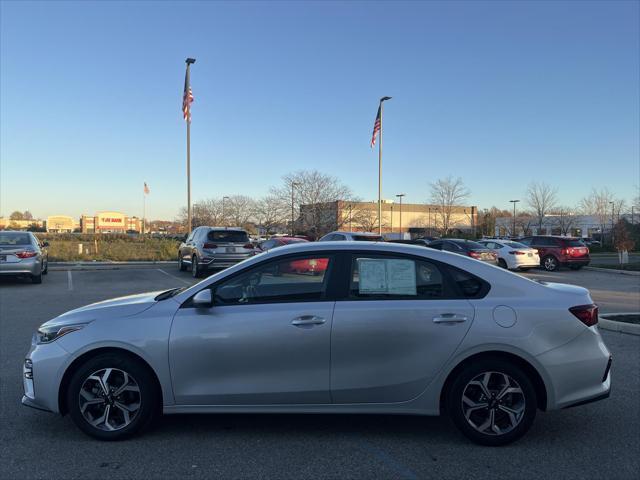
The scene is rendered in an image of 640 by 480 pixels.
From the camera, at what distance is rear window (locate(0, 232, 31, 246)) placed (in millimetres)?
14094

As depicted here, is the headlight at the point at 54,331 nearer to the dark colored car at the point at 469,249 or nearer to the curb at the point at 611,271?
the dark colored car at the point at 469,249

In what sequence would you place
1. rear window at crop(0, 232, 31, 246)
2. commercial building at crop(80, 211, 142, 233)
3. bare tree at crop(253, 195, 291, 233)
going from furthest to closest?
commercial building at crop(80, 211, 142, 233) < bare tree at crop(253, 195, 291, 233) < rear window at crop(0, 232, 31, 246)

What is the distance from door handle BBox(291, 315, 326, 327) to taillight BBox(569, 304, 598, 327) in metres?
2.01

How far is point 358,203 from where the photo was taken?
41.0 m

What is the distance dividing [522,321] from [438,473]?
1318 millimetres

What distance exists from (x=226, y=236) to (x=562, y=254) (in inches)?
599

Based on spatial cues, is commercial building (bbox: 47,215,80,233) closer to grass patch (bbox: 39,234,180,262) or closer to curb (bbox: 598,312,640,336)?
grass patch (bbox: 39,234,180,262)

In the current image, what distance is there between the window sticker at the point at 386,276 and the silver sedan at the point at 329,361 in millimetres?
56

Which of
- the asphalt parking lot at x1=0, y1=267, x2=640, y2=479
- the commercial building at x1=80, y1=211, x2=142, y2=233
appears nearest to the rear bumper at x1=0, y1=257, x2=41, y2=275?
the asphalt parking lot at x1=0, y1=267, x2=640, y2=479

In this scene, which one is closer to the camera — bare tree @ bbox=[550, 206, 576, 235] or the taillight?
the taillight

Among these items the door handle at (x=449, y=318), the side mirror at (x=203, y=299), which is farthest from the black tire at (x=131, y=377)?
the door handle at (x=449, y=318)

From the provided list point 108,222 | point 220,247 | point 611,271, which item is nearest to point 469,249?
point 611,271

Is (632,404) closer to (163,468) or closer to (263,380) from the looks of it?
(263,380)

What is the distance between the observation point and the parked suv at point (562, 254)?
74.3ft
